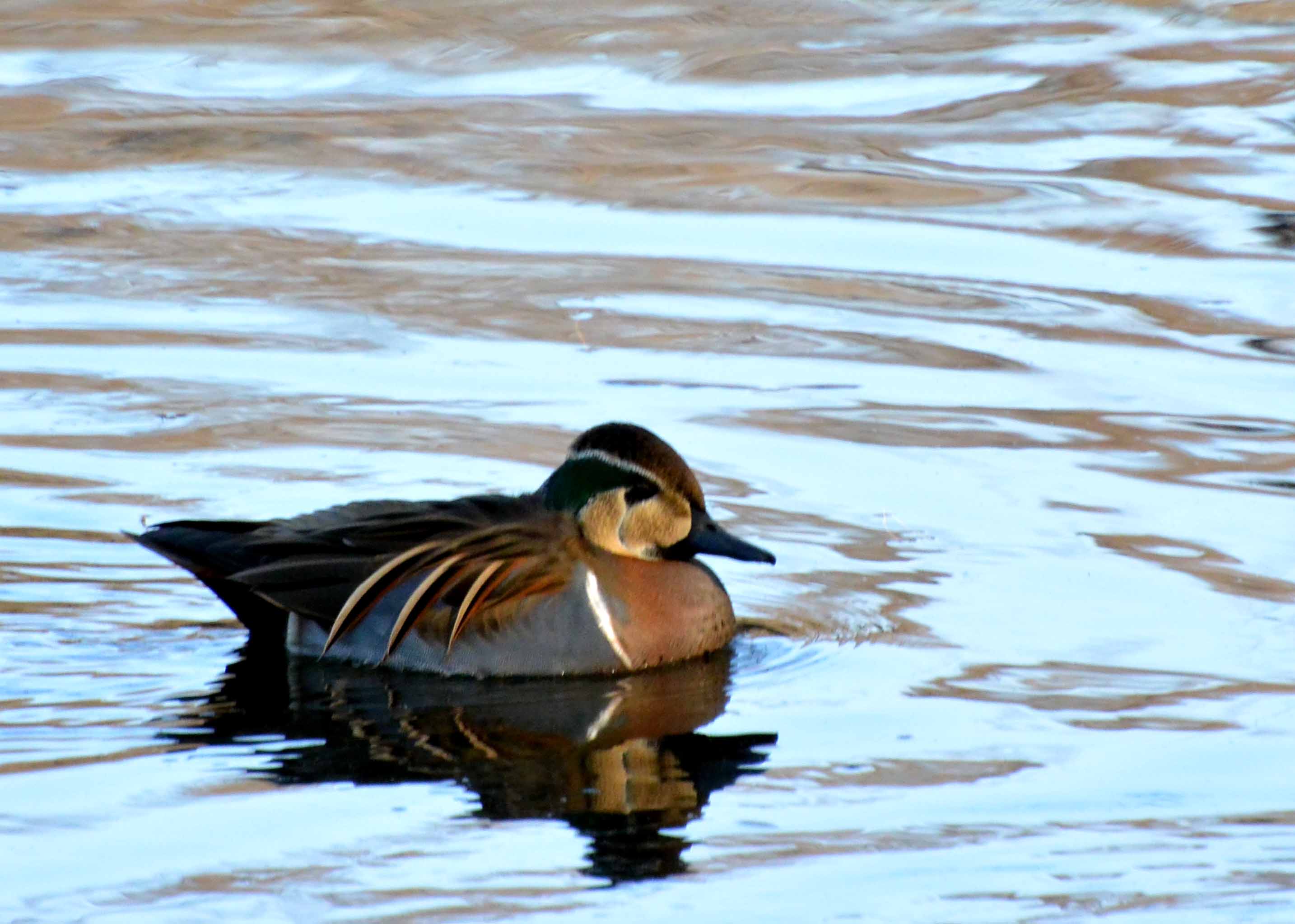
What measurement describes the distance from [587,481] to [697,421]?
2259 mm

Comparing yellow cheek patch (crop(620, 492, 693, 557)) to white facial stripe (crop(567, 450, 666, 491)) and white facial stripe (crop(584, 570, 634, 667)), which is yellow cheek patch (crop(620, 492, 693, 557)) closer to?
white facial stripe (crop(567, 450, 666, 491))

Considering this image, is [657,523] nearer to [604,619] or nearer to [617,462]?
[617,462]

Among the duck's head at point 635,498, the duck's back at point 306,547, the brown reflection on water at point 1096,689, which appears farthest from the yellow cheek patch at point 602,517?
the brown reflection on water at point 1096,689

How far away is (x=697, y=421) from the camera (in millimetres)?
10055

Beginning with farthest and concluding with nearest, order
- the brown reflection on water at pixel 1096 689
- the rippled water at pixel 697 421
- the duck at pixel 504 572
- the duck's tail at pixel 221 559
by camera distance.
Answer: the duck's tail at pixel 221 559
the duck at pixel 504 572
the brown reflection on water at pixel 1096 689
the rippled water at pixel 697 421

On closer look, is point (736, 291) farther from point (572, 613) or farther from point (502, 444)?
point (572, 613)

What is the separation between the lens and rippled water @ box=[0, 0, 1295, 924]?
20.1ft

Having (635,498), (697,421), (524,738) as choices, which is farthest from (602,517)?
(697,421)

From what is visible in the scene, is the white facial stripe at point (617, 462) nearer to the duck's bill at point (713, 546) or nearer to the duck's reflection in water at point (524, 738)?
the duck's bill at point (713, 546)

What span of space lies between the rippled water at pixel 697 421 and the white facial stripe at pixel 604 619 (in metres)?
0.12

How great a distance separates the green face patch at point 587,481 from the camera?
7828 mm

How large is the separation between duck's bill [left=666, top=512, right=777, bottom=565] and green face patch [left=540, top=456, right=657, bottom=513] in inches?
7.8

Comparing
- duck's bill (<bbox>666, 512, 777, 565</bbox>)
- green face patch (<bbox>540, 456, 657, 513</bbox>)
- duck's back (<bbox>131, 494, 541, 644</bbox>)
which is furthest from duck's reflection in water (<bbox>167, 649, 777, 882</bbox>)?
green face patch (<bbox>540, 456, 657, 513</bbox>)

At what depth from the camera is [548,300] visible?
11789 mm
